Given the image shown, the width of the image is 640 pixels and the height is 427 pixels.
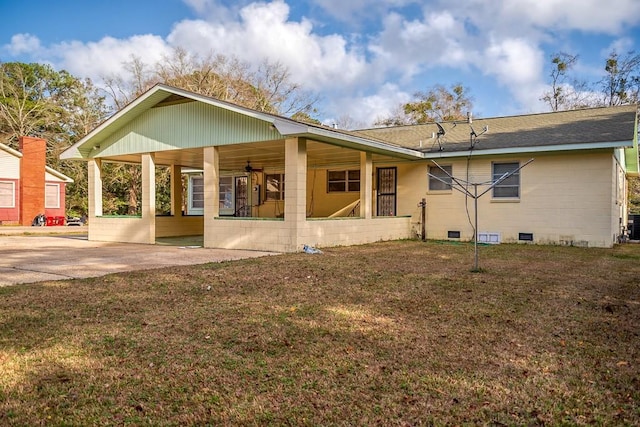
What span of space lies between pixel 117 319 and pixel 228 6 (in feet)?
54.3

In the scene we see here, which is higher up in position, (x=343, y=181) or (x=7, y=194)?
(x=343, y=181)

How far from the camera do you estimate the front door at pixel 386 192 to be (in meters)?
15.5

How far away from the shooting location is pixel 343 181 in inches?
677

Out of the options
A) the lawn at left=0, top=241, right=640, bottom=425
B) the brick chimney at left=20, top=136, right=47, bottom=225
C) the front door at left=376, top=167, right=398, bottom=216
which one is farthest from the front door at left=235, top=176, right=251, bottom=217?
the brick chimney at left=20, top=136, right=47, bottom=225

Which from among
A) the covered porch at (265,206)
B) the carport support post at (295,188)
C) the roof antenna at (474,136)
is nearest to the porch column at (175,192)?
the covered porch at (265,206)

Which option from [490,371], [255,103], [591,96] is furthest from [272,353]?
[591,96]

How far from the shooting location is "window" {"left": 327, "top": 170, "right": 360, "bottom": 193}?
670 inches

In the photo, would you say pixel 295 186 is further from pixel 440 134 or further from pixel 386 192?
pixel 440 134

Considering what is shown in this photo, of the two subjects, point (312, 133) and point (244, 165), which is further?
point (244, 165)

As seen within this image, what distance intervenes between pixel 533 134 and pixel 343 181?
21.0ft

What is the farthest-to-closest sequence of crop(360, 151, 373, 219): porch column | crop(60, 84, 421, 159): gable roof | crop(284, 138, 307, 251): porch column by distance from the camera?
1. crop(360, 151, 373, 219): porch column
2. crop(284, 138, 307, 251): porch column
3. crop(60, 84, 421, 159): gable roof

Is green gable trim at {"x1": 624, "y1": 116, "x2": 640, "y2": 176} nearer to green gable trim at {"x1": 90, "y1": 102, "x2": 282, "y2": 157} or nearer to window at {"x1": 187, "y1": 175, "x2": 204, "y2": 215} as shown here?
green gable trim at {"x1": 90, "y1": 102, "x2": 282, "y2": 157}

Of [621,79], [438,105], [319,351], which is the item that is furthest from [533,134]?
[438,105]

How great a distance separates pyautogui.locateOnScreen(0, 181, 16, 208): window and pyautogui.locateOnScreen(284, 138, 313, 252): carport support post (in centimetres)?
2155
